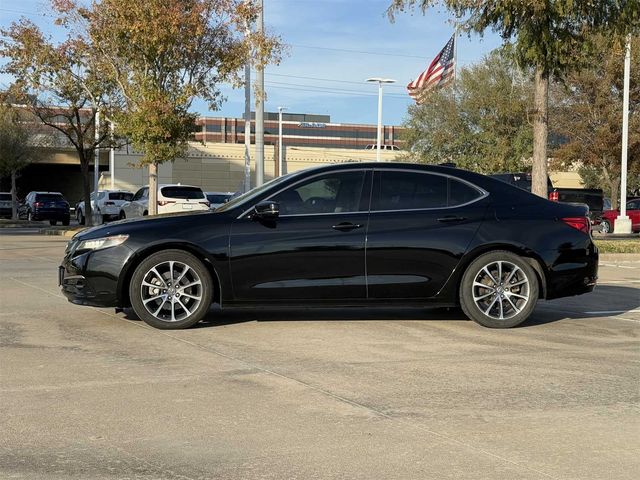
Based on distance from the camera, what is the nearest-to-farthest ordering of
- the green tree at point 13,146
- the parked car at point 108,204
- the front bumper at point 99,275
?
the front bumper at point 99,275
the parked car at point 108,204
the green tree at point 13,146

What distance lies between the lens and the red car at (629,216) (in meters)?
32.9

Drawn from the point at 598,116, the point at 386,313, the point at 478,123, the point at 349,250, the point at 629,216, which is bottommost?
the point at 386,313

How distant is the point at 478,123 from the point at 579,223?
35161mm

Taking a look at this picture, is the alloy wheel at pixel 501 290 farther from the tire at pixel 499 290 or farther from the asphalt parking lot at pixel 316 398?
the asphalt parking lot at pixel 316 398

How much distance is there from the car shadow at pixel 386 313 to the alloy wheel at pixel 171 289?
0.38 meters

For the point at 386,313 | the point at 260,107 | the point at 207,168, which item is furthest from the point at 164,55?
the point at 207,168

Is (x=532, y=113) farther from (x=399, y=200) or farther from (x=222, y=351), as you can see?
(x=222, y=351)

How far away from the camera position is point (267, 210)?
7387mm

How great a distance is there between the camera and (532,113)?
61.0 ft

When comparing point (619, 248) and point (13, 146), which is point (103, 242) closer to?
point (619, 248)

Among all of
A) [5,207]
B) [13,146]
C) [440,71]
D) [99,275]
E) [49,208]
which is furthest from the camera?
[5,207]

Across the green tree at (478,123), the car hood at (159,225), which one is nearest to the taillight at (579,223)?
the car hood at (159,225)

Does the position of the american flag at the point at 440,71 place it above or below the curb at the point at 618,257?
above

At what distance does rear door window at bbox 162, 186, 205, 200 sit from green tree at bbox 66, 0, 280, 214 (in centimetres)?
187
